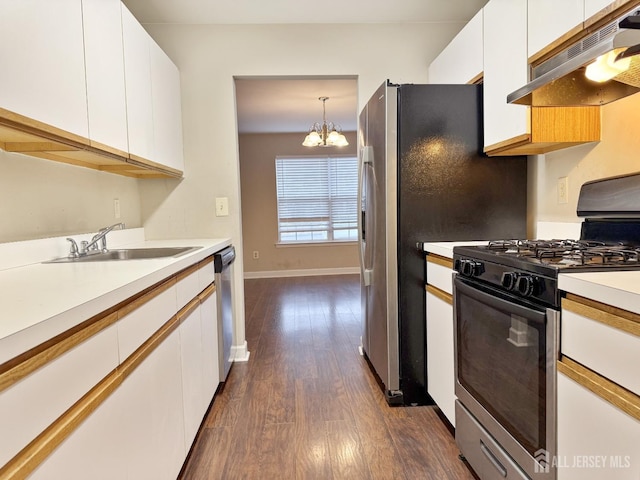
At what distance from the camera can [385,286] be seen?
2004mm

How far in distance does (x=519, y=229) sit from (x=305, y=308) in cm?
266

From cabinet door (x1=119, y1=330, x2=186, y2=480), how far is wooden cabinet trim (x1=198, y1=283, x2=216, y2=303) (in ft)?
1.36

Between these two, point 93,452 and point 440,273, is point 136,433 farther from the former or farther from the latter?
point 440,273

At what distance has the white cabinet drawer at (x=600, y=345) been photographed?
770mm

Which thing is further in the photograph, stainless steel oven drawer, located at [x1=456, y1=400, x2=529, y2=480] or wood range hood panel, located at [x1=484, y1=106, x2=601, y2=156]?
wood range hood panel, located at [x1=484, y1=106, x2=601, y2=156]

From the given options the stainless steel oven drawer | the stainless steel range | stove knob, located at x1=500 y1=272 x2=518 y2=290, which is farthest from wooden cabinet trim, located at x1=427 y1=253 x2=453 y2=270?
the stainless steel oven drawer

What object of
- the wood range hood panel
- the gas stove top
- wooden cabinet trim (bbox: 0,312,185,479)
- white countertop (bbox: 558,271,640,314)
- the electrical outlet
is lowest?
wooden cabinet trim (bbox: 0,312,185,479)

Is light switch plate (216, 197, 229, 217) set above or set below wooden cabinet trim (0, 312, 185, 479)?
above

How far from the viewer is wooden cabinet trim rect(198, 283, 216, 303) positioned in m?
1.84

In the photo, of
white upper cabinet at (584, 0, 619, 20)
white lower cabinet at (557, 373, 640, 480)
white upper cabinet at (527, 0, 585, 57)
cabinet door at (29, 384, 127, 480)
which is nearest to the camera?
cabinet door at (29, 384, 127, 480)

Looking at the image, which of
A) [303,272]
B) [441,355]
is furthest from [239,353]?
[303,272]

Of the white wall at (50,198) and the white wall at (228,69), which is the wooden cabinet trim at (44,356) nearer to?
the white wall at (50,198)

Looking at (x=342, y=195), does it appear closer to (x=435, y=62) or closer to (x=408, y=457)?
(x=435, y=62)

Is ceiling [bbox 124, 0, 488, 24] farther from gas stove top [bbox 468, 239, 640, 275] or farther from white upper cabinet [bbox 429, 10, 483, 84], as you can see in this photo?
gas stove top [bbox 468, 239, 640, 275]
